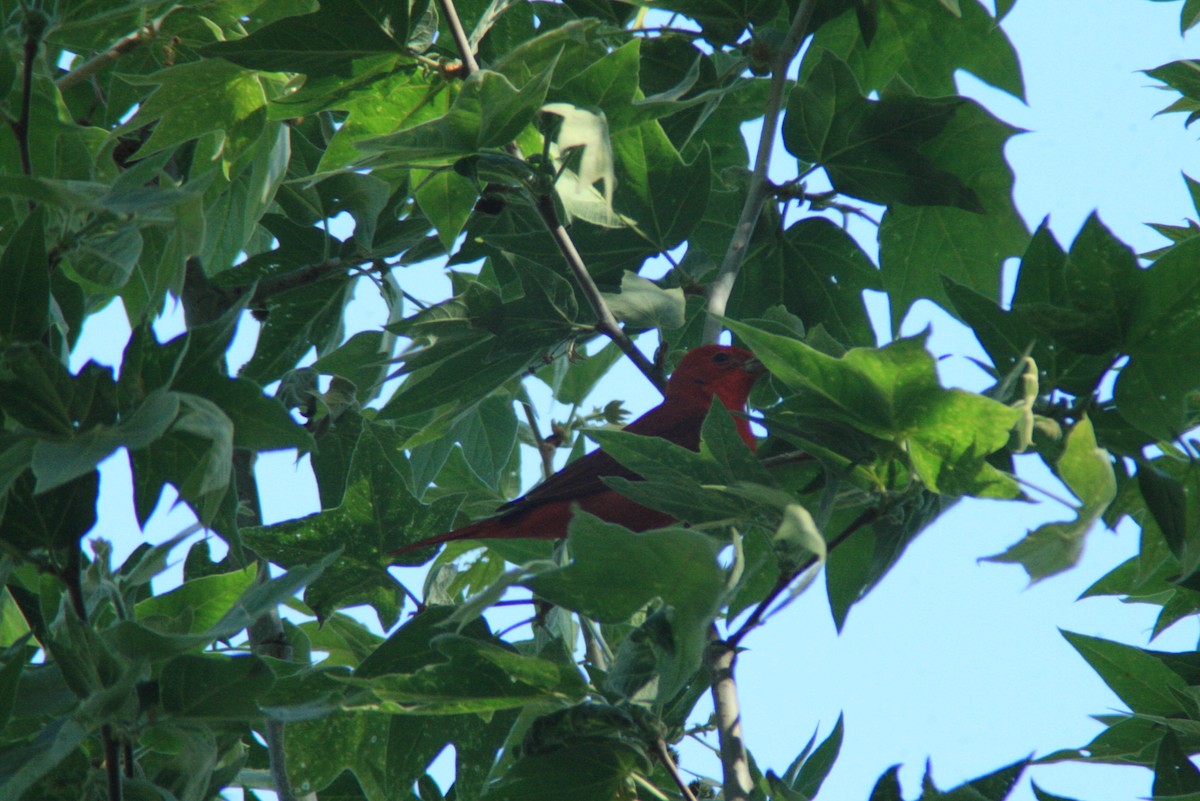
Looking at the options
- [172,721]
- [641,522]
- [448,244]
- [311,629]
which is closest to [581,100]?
[448,244]

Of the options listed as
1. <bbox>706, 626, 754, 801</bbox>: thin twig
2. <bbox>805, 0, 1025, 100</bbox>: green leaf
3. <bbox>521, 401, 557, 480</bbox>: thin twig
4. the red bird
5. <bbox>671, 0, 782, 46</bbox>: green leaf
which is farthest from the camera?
the red bird

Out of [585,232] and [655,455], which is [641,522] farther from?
[655,455]

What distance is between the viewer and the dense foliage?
58.8 inches

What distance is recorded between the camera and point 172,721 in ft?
5.29

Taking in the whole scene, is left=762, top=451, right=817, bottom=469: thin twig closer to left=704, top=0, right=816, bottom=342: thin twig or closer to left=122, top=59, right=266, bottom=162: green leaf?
left=704, top=0, right=816, bottom=342: thin twig

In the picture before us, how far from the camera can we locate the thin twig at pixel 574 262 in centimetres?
199

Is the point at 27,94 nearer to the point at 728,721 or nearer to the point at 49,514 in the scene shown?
the point at 49,514

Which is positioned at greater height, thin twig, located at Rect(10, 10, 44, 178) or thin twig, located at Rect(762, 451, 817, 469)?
thin twig, located at Rect(10, 10, 44, 178)

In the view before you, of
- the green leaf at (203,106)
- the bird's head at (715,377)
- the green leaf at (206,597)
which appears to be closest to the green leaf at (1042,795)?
the green leaf at (206,597)

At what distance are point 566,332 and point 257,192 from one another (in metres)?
0.75

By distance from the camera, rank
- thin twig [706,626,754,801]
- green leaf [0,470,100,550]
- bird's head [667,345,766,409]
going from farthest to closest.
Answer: bird's head [667,345,766,409], thin twig [706,626,754,801], green leaf [0,470,100,550]

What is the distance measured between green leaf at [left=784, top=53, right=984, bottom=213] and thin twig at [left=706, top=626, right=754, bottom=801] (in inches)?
42.5

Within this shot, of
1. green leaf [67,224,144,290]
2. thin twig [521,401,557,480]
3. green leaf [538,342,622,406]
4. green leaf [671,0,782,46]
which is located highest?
green leaf [671,0,782,46]

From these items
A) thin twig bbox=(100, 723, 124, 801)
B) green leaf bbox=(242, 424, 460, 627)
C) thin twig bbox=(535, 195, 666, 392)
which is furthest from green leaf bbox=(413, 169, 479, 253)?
thin twig bbox=(100, 723, 124, 801)
